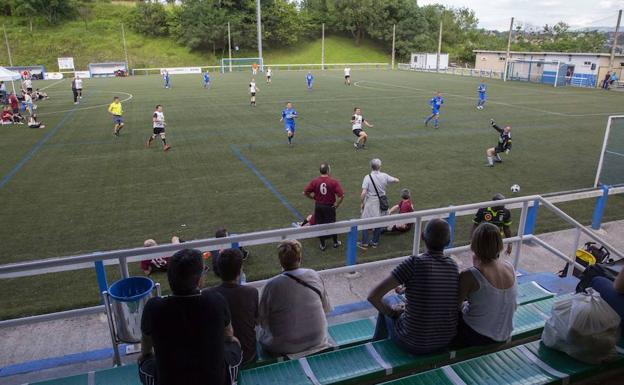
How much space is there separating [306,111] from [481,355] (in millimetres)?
22609

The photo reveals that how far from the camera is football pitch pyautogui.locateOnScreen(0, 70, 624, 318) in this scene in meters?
9.37

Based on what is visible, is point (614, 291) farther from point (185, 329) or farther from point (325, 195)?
point (325, 195)

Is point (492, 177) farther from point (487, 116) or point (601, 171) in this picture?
point (487, 116)

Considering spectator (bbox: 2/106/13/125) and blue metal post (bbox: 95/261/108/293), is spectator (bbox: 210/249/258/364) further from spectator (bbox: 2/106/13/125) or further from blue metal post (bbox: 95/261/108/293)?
spectator (bbox: 2/106/13/125)

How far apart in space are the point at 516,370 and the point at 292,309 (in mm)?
1890

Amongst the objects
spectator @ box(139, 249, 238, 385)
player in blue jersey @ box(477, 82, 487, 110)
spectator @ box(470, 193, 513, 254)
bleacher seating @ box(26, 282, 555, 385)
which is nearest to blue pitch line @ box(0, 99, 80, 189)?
bleacher seating @ box(26, 282, 555, 385)

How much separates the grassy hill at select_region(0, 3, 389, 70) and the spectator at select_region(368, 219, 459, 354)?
2954 inches

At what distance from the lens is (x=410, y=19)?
92750mm

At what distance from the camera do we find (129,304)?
4.38 meters

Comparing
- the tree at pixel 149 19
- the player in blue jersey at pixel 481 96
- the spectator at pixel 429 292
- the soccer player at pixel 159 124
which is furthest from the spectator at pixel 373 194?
the tree at pixel 149 19

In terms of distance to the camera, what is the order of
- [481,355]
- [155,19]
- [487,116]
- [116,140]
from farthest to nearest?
[155,19] < [487,116] < [116,140] < [481,355]

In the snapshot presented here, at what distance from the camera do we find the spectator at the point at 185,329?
2.92m

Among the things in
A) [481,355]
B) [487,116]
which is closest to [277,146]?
[487,116]

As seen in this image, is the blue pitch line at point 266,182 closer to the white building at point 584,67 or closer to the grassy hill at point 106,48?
the white building at point 584,67
